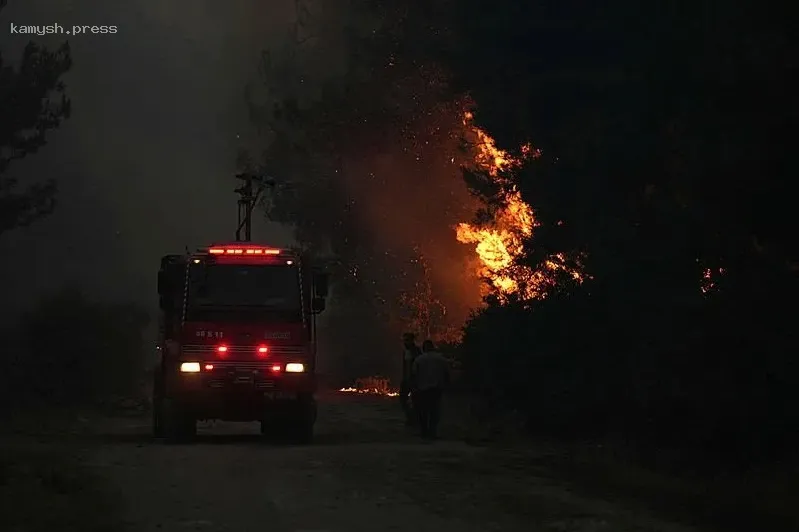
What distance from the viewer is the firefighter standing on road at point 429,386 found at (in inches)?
985

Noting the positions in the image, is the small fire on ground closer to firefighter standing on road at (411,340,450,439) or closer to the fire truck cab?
firefighter standing on road at (411,340,450,439)

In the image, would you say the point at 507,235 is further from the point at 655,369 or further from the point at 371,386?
the point at 371,386

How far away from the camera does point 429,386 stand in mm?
24984

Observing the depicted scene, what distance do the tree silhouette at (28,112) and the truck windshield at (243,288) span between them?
18172 millimetres

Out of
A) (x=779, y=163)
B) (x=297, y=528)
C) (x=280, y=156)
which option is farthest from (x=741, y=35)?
(x=280, y=156)

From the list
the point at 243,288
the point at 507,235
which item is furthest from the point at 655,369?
the point at 507,235

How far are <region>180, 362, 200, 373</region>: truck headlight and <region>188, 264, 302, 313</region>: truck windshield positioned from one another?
97 cm

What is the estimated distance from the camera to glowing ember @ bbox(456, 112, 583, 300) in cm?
2906

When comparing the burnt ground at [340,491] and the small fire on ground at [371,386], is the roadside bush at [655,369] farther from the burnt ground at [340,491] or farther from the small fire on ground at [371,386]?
the small fire on ground at [371,386]

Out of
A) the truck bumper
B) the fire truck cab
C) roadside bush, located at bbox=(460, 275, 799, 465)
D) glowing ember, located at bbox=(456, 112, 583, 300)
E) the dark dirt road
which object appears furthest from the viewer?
glowing ember, located at bbox=(456, 112, 583, 300)

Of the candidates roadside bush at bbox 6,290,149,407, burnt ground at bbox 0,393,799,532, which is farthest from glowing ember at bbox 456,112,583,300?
roadside bush at bbox 6,290,149,407

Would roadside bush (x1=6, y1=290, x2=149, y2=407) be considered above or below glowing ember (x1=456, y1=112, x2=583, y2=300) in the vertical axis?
below

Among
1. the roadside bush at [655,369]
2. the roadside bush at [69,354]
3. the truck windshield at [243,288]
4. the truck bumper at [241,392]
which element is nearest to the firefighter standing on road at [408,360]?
the roadside bush at [655,369]

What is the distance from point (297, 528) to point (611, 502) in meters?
4.00
